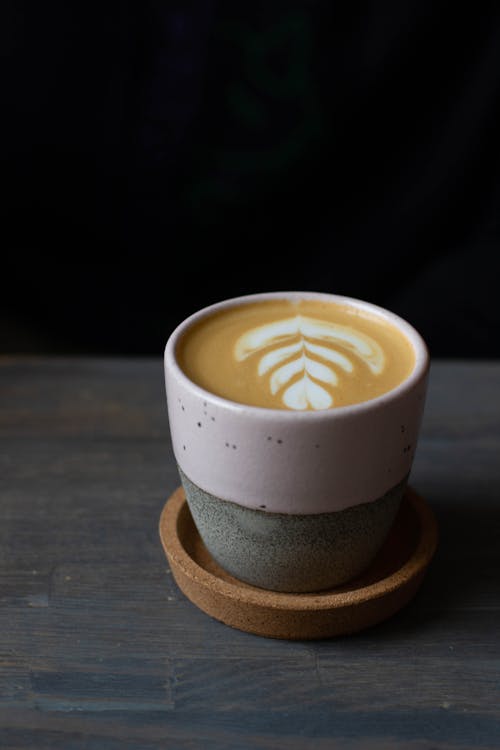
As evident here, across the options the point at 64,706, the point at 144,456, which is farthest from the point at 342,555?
the point at 144,456

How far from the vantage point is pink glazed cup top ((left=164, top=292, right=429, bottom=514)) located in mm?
767

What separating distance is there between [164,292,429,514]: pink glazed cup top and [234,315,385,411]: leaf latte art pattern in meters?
0.05

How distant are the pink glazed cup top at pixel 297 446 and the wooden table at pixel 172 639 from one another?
0.48ft

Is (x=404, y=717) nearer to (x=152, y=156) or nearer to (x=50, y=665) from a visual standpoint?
(x=50, y=665)

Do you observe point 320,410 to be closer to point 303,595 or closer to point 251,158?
point 303,595

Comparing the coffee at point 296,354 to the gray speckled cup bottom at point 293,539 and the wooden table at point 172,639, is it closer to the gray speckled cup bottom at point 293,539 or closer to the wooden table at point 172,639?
the gray speckled cup bottom at point 293,539

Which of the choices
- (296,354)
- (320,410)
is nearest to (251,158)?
(296,354)

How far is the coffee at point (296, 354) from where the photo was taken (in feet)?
2.71

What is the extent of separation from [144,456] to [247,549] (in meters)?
0.33

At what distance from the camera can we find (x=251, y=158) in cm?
170

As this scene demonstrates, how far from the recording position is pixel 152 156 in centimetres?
173

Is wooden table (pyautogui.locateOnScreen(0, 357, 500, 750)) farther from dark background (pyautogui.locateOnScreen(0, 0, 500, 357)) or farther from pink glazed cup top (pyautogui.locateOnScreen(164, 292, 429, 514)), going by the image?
dark background (pyautogui.locateOnScreen(0, 0, 500, 357))

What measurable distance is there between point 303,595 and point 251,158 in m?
1.01

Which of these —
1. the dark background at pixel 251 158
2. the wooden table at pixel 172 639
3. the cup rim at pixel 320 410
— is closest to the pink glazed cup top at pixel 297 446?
the cup rim at pixel 320 410
